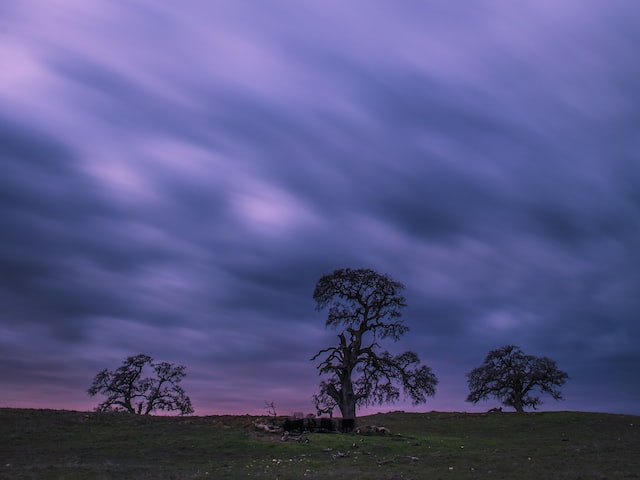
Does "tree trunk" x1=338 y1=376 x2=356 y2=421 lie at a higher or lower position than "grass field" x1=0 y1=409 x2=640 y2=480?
higher

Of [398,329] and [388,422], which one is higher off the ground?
[398,329]

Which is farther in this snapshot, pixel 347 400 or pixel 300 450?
pixel 347 400

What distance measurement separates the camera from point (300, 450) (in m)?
A: 36.7

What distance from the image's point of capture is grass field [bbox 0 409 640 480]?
27.5 metres

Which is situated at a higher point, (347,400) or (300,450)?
(347,400)

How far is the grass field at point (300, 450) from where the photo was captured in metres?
27.5

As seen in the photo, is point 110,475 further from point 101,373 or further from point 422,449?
point 101,373

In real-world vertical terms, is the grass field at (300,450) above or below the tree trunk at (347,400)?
below

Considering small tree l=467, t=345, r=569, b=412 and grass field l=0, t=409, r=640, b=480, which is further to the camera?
small tree l=467, t=345, r=569, b=412

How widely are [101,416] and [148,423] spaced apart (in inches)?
230

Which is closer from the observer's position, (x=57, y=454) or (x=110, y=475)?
(x=110, y=475)

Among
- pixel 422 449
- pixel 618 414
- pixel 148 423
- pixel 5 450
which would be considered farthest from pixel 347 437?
pixel 618 414

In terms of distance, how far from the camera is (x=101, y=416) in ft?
169

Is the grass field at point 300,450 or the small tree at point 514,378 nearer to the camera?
the grass field at point 300,450
